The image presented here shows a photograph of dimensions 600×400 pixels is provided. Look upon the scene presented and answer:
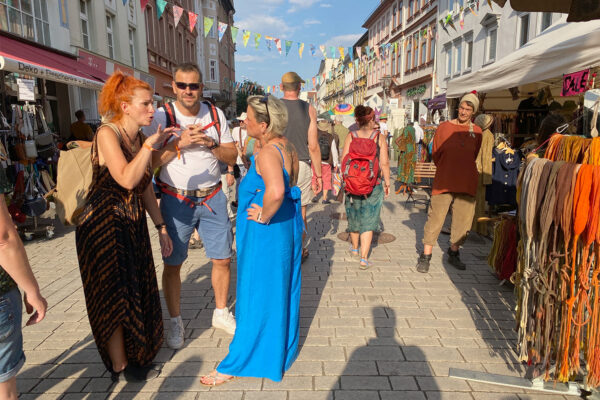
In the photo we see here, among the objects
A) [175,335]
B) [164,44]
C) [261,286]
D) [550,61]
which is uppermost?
[164,44]

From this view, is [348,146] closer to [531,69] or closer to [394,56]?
[531,69]

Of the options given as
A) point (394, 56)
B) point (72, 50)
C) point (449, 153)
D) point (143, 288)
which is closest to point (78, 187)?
point (143, 288)

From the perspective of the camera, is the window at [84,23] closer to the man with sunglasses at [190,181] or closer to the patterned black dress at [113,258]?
the man with sunglasses at [190,181]

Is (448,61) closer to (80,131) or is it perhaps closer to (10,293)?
(80,131)

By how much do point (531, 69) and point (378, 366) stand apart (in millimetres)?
4552

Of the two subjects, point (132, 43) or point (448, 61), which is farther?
point (448, 61)

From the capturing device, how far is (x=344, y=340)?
3.05 metres

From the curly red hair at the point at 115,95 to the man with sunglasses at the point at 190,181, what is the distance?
1.34ft

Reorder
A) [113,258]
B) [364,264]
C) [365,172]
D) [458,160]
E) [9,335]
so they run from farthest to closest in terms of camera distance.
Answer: [364,264] → [365,172] → [458,160] → [113,258] → [9,335]

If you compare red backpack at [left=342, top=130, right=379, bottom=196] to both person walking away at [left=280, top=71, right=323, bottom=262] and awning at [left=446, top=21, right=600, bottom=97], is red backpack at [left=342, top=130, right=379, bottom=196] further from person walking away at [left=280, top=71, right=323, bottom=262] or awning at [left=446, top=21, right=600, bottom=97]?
awning at [left=446, top=21, right=600, bottom=97]

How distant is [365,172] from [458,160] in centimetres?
102

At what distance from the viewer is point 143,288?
2.49 metres

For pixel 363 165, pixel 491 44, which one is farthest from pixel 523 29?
pixel 363 165

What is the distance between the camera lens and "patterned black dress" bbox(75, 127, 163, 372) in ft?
7.45
